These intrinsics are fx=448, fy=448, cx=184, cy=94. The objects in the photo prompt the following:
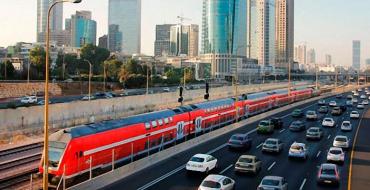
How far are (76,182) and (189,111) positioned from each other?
20.5 metres

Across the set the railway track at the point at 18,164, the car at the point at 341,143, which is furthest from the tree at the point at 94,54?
the car at the point at 341,143

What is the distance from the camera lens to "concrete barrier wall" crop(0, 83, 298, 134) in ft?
139

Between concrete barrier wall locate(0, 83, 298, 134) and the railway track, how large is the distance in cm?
443

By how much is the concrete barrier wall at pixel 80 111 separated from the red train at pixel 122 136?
Answer: 13.3m

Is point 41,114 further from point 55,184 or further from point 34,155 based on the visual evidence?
point 55,184

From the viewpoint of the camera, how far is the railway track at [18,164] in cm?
2578

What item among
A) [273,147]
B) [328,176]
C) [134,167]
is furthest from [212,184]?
[273,147]

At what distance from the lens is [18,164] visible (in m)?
30.4

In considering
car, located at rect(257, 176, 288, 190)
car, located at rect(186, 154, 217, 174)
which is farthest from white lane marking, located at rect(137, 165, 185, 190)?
car, located at rect(257, 176, 288, 190)

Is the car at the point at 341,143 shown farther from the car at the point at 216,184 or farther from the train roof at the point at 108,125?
the car at the point at 216,184

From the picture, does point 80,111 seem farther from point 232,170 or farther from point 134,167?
point 232,170

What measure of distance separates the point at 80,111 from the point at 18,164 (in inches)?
846

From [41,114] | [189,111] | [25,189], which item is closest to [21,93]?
[41,114]

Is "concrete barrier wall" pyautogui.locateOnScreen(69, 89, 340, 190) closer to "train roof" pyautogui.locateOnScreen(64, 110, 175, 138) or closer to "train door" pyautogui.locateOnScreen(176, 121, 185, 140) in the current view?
"train door" pyautogui.locateOnScreen(176, 121, 185, 140)
